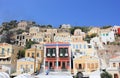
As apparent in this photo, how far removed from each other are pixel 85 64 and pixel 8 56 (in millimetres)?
19444

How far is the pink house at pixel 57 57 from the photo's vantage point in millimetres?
62219

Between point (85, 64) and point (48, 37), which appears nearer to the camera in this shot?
point (85, 64)

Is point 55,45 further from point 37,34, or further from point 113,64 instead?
point 37,34

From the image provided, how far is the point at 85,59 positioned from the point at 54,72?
789 centimetres

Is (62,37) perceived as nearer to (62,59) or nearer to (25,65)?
(62,59)

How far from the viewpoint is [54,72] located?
60.7 m

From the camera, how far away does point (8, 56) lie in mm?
64688

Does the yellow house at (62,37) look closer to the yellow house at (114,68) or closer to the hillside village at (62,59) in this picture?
the hillside village at (62,59)

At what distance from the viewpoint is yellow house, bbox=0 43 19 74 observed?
6241 cm

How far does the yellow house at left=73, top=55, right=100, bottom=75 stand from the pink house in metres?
2.14

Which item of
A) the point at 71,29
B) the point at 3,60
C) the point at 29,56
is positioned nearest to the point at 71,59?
the point at 29,56

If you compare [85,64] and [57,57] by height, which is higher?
[57,57]

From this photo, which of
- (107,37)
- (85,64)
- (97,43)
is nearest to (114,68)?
(85,64)

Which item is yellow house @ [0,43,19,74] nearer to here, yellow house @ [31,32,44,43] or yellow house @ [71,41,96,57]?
yellow house @ [71,41,96,57]
